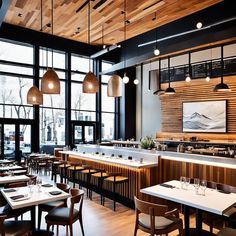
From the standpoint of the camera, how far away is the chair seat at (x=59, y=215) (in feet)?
11.2

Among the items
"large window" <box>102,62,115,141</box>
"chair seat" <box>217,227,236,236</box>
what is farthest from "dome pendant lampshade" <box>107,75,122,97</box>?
"large window" <box>102,62,115,141</box>

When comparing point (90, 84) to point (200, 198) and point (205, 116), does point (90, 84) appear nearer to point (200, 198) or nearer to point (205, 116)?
point (200, 198)

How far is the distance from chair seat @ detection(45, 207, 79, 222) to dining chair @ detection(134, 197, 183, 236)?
1.00 meters

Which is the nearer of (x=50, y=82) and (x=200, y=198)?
(x=200, y=198)

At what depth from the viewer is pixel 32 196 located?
3428mm

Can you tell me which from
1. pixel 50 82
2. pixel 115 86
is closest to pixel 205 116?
pixel 115 86

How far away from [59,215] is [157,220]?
4.62ft

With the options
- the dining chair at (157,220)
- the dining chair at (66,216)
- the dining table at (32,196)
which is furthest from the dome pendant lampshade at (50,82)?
the dining chair at (157,220)

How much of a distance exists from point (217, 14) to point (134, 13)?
10.1 ft

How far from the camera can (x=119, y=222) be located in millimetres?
4527

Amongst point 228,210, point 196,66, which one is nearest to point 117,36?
point 196,66

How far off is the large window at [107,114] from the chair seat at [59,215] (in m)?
9.41

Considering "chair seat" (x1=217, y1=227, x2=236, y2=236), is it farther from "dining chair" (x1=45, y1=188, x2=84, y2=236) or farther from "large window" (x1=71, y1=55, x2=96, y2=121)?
"large window" (x1=71, y1=55, x2=96, y2=121)

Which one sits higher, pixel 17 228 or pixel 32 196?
pixel 32 196
